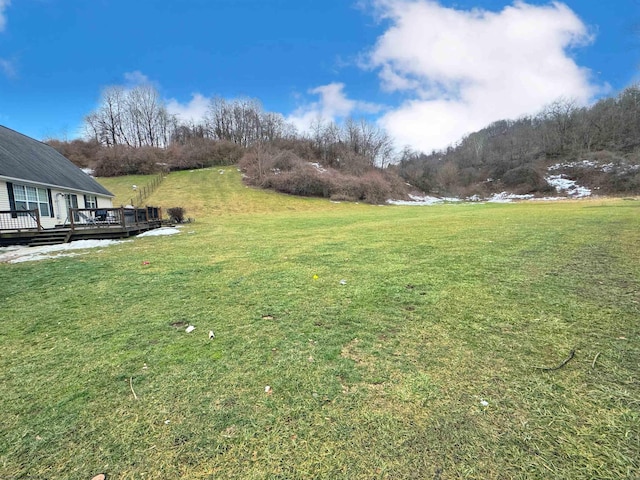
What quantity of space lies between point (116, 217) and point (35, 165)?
682 cm

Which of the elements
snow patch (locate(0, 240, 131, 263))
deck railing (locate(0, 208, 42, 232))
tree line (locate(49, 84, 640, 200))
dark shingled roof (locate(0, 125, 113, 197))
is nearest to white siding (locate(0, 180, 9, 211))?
deck railing (locate(0, 208, 42, 232))

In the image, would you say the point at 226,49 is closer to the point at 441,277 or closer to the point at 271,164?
the point at 271,164

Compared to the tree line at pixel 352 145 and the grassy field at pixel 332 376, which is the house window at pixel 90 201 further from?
the tree line at pixel 352 145

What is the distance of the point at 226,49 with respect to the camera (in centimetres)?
2352

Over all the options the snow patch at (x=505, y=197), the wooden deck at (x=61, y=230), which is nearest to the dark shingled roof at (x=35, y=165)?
the wooden deck at (x=61, y=230)

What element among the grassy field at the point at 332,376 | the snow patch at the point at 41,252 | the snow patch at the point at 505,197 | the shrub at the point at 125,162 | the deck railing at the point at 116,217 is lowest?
the grassy field at the point at 332,376

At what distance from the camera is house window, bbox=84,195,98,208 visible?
19508 mm

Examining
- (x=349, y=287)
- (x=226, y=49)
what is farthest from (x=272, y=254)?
(x=226, y=49)

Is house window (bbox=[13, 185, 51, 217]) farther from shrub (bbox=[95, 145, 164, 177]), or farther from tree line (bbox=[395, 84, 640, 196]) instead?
tree line (bbox=[395, 84, 640, 196])

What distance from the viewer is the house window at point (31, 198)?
1348 cm

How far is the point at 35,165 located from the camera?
16.0 m

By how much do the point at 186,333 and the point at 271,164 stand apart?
3854cm

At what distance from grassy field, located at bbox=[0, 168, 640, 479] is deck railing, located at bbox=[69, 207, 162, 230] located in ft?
24.8

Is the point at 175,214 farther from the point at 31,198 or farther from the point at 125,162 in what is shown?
the point at 125,162
